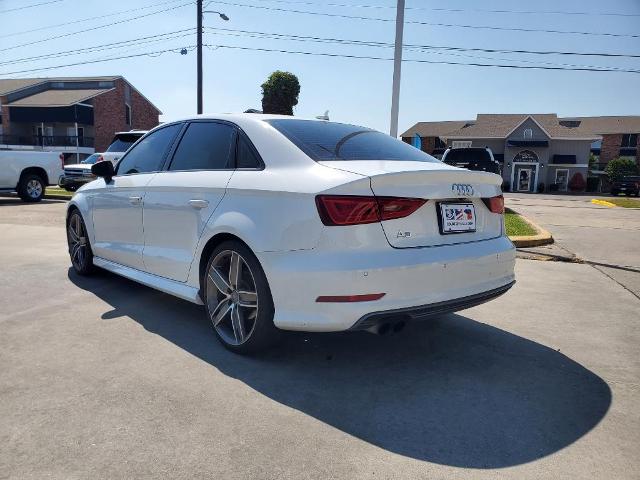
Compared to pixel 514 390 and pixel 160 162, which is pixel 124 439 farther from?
pixel 160 162

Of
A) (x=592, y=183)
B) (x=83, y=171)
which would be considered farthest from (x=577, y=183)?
(x=83, y=171)

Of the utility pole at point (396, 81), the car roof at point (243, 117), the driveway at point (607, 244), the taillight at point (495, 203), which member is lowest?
the driveway at point (607, 244)

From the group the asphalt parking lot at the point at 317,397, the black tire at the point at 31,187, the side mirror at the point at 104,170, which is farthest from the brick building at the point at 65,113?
the asphalt parking lot at the point at 317,397

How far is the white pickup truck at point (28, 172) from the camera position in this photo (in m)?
14.4

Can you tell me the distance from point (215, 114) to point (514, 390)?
2941 millimetres

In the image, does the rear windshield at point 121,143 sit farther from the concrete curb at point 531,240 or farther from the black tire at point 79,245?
the concrete curb at point 531,240

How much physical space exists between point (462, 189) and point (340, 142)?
953mm

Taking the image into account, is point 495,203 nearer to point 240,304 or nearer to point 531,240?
point 240,304

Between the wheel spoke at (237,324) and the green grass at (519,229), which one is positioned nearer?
the wheel spoke at (237,324)

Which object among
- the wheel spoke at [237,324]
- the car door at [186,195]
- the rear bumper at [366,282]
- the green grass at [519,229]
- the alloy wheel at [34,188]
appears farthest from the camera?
the alloy wheel at [34,188]

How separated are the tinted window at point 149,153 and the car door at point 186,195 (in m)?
0.22

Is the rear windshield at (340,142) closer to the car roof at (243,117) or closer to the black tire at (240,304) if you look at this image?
the car roof at (243,117)

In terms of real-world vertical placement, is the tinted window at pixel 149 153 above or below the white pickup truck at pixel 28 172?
above

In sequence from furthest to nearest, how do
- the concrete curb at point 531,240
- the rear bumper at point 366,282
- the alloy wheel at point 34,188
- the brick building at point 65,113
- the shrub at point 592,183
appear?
the shrub at point 592,183, the brick building at point 65,113, the alloy wheel at point 34,188, the concrete curb at point 531,240, the rear bumper at point 366,282
